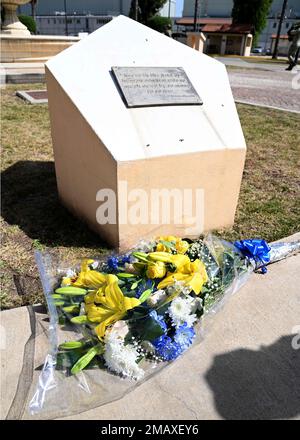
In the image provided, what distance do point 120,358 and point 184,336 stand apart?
0.38 meters

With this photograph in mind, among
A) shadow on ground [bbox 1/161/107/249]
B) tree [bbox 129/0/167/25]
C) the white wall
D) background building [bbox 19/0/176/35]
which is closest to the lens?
shadow on ground [bbox 1/161/107/249]

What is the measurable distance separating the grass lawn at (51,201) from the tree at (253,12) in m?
38.8

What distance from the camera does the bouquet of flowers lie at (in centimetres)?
189

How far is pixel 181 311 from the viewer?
2000 millimetres

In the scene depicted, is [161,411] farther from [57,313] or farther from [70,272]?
[70,272]

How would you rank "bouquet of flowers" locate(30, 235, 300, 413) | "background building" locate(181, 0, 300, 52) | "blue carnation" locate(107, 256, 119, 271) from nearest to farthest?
"bouquet of flowers" locate(30, 235, 300, 413) < "blue carnation" locate(107, 256, 119, 271) < "background building" locate(181, 0, 300, 52)

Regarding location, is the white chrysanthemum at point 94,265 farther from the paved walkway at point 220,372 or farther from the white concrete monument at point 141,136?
the paved walkway at point 220,372

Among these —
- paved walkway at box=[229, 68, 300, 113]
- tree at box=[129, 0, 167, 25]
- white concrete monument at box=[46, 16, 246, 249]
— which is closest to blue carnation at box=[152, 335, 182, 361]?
white concrete monument at box=[46, 16, 246, 249]

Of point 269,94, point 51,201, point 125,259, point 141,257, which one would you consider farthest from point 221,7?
point 141,257

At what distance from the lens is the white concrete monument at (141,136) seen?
8.75 feet

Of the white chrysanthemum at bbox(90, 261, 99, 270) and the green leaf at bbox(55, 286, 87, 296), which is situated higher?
the green leaf at bbox(55, 286, 87, 296)

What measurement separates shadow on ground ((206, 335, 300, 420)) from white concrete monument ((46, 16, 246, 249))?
1247 millimetres

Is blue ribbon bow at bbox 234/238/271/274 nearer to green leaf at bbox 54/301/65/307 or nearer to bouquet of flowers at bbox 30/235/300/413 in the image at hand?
bouquet of flowers at bbox 30/235/300/413
